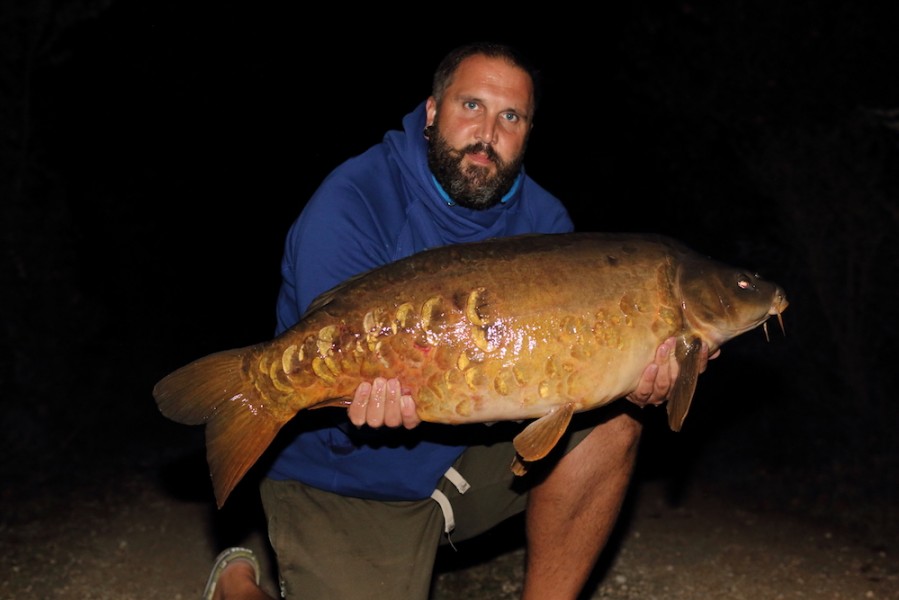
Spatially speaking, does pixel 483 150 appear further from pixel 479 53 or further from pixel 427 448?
pixel 427 448

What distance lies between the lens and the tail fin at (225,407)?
232 centimetres

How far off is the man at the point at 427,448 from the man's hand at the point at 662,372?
140mm

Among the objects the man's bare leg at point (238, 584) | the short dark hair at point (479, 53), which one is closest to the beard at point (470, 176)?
the short dark hair at point (479, 53)

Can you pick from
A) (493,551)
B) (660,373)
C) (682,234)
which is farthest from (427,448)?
(682,234)

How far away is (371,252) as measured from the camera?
2662 mm

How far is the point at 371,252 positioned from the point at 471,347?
0.56 meters

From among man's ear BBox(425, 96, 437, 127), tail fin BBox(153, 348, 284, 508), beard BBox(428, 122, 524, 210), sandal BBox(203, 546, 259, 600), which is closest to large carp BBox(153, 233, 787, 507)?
tail fin BBox(153, 348, 284, 508)

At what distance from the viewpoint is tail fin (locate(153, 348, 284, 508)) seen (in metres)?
2.32

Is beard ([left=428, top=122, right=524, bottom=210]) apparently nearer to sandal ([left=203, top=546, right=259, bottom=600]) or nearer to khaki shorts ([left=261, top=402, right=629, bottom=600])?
khaki shorts ([left=261, top=402, right=629, bottom=600])

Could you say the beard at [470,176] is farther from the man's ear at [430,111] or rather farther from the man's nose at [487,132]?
the man's ear at [430,111]

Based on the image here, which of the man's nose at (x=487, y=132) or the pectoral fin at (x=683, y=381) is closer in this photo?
the pectoral fin at (x=683, y=381)

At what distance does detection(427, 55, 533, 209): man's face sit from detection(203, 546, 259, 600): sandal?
1445mm

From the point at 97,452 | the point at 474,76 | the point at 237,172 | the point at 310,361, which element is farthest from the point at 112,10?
the point at 310,361

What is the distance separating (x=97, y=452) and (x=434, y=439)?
3.51m
